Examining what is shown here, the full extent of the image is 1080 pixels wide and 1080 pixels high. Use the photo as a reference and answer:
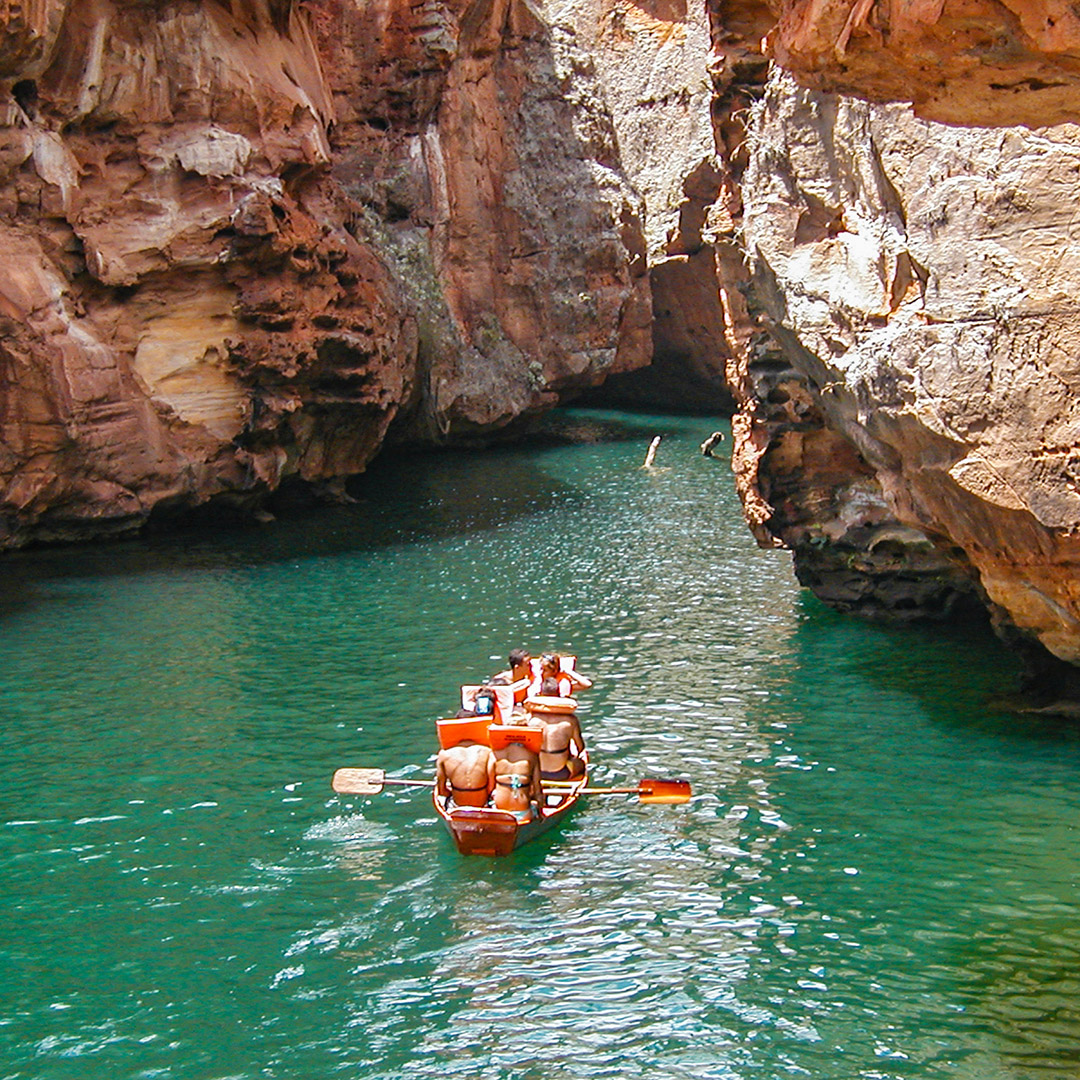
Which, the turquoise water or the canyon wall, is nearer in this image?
the turquoise water

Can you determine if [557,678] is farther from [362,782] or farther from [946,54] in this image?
[946,54]

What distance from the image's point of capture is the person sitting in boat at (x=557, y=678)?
17172 mm

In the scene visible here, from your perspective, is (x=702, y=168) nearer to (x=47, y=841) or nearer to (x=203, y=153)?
(x=203, y=153)

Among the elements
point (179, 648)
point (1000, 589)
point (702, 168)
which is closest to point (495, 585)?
point (179, 648)

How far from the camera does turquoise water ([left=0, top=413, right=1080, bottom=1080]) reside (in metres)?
11.4

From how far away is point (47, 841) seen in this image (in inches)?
614

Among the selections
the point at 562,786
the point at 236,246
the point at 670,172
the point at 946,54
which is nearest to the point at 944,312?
the point at 562,786

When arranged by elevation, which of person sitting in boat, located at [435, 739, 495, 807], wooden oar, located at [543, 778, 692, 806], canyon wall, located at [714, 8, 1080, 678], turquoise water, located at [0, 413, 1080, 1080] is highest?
canyon wall, located at [714, 8, 1080, 678]

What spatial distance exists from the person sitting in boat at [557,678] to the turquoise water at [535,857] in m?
1.02

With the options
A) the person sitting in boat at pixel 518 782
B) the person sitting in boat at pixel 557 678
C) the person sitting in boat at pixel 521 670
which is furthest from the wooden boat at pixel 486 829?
the person sitting in boat at pixel 521 670

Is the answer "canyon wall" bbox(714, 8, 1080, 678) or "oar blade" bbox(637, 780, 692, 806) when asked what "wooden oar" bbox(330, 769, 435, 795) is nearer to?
"oar blade" bbox(637, 780, 692, 806)

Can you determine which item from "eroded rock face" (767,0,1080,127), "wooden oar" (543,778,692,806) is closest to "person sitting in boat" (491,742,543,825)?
"wooden oar" (543,778,692,806)

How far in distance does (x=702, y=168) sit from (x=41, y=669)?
4131 cm

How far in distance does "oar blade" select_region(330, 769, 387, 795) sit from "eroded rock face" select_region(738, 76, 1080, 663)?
310 inches
